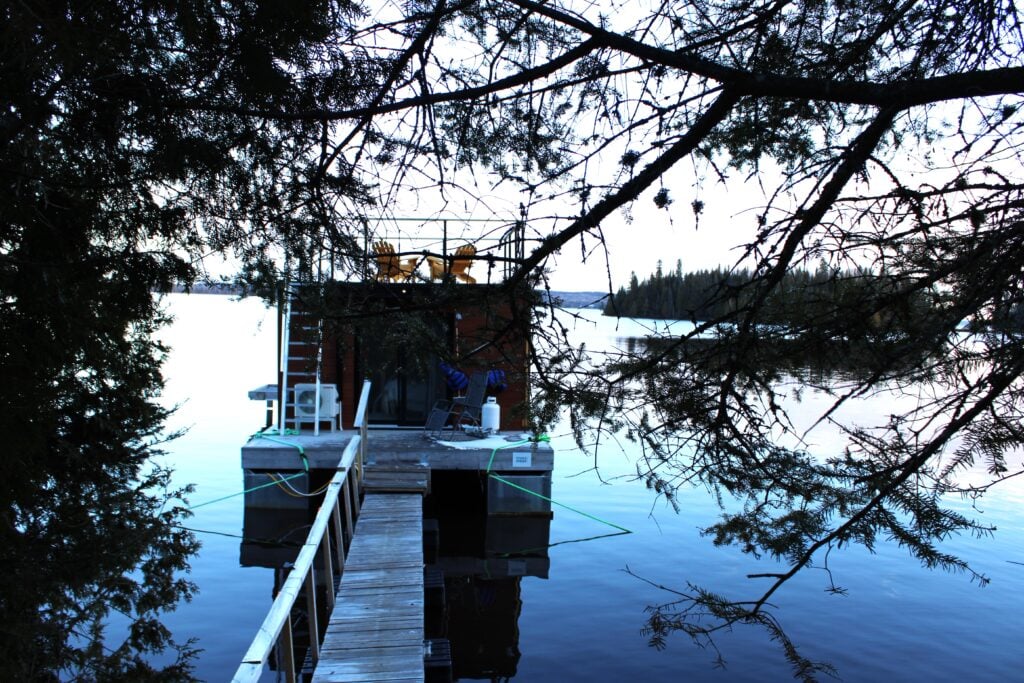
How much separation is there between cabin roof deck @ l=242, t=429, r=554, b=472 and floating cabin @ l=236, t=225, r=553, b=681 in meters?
0.02

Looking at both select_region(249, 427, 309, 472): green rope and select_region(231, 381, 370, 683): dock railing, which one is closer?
select_region(231, 381, 370, 683): dock railing

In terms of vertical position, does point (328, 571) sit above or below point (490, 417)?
below

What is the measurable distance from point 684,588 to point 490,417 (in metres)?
4.66

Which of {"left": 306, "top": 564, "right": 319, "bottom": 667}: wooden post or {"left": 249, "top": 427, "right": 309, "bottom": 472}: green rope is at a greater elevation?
{"left": 249, "top": 427, "right": 309, "bottom": 472}: green rope

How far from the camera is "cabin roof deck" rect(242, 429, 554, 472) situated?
1287 centimetres

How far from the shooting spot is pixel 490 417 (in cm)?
1469

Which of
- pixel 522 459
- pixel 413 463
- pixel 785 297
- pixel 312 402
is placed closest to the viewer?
pixel 785 297

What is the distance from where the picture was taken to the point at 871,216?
3705 millimetres

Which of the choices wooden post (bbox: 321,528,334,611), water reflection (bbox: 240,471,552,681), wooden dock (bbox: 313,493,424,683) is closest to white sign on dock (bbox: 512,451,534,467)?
water reflection (bbox: 240,471,552,681)

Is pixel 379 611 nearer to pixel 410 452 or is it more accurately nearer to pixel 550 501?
pixel 410 452

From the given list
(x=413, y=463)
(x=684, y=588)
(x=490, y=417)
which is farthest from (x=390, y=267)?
(x=490, y=417)

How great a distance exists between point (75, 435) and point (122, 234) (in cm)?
355

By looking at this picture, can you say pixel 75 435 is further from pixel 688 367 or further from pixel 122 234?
pixel 688 367

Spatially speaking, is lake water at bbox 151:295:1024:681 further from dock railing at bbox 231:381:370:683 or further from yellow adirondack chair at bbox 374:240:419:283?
yellow adirondack chair at bbox 374:240:419:283
